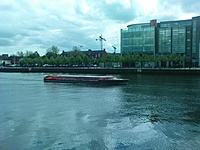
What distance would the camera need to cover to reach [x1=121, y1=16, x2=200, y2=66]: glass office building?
10288 centimetres

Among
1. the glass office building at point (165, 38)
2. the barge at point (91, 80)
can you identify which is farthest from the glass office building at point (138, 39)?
the barge at point (91, 80)

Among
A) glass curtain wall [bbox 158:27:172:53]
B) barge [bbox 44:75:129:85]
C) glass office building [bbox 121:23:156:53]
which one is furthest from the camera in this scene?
glass office building [bbox 121:23:156:53]

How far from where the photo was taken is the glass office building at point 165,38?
10288 cm

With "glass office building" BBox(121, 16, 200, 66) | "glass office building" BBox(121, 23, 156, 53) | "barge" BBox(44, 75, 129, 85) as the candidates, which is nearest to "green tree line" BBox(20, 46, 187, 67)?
"glass office building" BBox(121, 23, 156, 53)

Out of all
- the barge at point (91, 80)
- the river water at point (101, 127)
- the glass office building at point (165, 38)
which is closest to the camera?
the river water at point (101, 127)

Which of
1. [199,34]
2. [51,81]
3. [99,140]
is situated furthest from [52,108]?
[199,34]

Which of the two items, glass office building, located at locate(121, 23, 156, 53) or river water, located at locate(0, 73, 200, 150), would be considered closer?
river water, located at locate(0, 73, 200, 150)

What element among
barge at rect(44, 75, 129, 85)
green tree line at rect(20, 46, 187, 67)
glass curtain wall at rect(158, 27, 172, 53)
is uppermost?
glass curtain wall at rect(158, 27, 172, 53)

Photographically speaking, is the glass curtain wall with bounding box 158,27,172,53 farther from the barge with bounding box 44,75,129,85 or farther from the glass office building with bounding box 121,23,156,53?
the barge with bounding box 44,75,129,85

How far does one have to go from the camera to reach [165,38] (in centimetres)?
11000

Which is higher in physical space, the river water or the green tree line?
the green tree line

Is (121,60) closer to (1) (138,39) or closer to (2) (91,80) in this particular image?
(1) (138,39)

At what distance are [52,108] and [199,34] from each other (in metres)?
89.7

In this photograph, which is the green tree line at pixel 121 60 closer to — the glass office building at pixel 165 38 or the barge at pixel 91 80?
the glass office building at pixel 165 38
